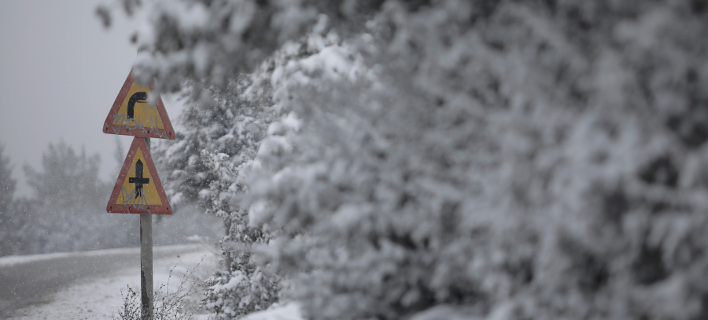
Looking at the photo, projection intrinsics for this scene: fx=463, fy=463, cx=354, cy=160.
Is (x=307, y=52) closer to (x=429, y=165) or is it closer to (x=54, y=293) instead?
(x=429, y=165)

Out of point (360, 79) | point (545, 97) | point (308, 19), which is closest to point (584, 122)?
point (545, 97)

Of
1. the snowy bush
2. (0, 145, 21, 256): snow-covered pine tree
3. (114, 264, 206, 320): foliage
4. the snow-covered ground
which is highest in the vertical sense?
(0, 145, 21, 256): snow-covered pine tree

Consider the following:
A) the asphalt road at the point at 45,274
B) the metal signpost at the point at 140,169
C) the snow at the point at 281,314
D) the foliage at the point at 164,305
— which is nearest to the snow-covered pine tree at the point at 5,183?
the asphalt road at the point at 45,274

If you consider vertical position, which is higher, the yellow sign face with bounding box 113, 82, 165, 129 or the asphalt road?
the asphalt road

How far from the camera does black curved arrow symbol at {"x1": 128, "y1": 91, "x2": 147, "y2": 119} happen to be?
4.08m

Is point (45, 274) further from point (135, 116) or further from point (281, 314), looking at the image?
point (281, 314)

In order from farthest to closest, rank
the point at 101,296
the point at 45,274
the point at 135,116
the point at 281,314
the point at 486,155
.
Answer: the point at 45,274 < the point at 101,296 < the point at 135,116 < the point at 281,314 < the point at 486,155

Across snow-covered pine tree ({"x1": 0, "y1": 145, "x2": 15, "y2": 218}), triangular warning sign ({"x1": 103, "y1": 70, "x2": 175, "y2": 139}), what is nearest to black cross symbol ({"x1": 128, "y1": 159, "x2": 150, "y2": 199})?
triangular warning sign ({"x1": 103, "y1": 70, "x2": 175, "y2": 139})

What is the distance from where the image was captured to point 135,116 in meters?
4.09

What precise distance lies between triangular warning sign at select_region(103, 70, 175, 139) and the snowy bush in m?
1.97

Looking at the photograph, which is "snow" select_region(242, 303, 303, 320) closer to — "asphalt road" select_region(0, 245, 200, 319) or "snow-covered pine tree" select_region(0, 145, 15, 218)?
"asphalt road" select_region(0, 245, 200, 319)

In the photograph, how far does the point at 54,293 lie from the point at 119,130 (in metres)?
10.0

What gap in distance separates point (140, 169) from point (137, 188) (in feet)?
0.56

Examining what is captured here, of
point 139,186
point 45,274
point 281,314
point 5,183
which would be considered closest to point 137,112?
point 139,186
